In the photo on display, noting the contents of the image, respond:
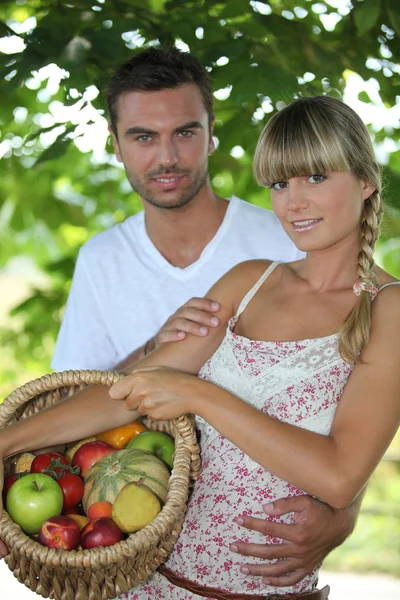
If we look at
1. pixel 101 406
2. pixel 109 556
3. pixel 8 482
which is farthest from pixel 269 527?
pixel 8 482

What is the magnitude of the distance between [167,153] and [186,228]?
0.28 metres

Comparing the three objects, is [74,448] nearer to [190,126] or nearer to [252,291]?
[252,291]

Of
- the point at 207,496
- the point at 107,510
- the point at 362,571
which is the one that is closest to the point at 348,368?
the point at 207,496

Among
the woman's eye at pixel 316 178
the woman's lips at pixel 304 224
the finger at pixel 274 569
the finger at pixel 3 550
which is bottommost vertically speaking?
the finger at pixel 274 569

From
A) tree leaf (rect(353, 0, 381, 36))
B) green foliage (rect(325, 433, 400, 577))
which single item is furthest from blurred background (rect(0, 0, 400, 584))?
green foliage (rect(325, 433, 400, 577))

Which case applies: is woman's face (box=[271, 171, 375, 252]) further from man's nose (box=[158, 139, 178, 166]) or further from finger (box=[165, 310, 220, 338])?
man's nose (box=[158, 139, 178, 166])

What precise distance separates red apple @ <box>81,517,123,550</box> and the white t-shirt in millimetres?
1118

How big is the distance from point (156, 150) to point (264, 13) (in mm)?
582

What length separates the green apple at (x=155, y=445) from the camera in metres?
1.93

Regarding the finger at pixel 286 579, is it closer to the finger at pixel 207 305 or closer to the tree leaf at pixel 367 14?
the finger at pixel 207 305

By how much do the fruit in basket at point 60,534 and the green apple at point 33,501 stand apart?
0.05 metres

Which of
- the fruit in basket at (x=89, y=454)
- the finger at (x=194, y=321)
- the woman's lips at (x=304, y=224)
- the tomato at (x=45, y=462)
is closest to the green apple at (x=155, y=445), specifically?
the fruit in basket at (x=89, y=454)

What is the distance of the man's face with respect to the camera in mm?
2719

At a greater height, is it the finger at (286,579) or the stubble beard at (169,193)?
the stubble beard at (169,193)
